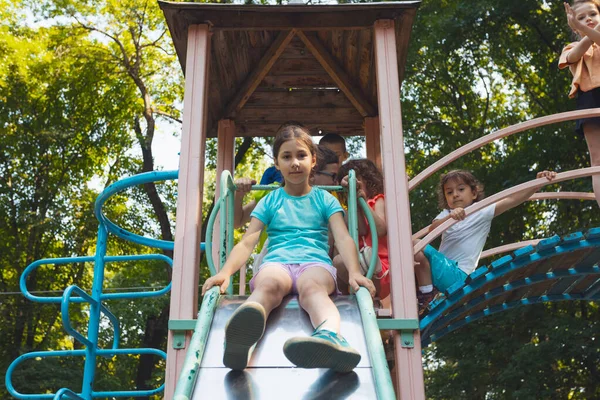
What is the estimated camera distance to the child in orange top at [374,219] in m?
4.61

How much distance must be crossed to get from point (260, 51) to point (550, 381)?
8442mm

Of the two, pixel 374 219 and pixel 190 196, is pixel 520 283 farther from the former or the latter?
pixel 190 196

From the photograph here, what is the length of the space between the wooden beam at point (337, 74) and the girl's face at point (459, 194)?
1.25 metres

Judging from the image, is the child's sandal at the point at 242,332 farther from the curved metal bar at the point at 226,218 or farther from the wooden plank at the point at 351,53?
the wooden plank at the point at 351,53

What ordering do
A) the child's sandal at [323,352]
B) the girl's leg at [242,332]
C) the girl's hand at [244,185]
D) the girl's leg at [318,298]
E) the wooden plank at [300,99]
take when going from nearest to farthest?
the child's sandal at [323,352] < the girl's leg at [242,332] < the girl's leg at [318,298] < the girl's hand at [244,185] < the wooden plank at [300,99]

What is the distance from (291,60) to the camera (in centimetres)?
639

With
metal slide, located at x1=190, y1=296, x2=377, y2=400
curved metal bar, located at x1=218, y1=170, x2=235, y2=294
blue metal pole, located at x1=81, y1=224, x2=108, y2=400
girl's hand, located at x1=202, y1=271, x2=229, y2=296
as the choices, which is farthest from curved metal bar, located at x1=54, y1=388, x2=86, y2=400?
metal slide, located at x1=190, y1=296, x2=377, y2=400

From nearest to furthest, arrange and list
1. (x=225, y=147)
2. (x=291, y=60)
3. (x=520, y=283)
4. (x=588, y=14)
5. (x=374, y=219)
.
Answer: (x=374, y=219) → (x=520, y=283) → (x=588, y=14) → (x=291, y=60) → (x=225, y=147)

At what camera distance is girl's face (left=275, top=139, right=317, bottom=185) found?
4.13 metres

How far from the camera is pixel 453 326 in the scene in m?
5.91

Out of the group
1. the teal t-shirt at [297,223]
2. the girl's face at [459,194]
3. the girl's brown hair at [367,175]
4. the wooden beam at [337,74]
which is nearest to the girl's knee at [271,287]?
the teal t-shirt at [297,223]

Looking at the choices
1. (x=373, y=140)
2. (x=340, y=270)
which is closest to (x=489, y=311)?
(x=373, y=140)

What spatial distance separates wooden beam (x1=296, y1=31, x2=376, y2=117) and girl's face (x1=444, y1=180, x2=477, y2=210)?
1.25m

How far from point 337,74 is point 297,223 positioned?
2.33 metres
